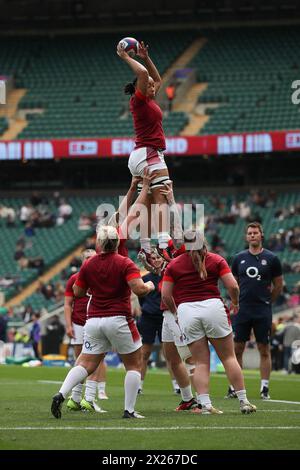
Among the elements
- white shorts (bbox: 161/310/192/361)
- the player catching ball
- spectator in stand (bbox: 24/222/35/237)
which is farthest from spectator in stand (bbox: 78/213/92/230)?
the player catching ball

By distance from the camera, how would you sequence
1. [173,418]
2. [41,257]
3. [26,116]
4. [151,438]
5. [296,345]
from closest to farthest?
[151,438], [173,418], [296,345], [41,257], [26,116]

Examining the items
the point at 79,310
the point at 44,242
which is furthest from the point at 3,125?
the point at 79,310

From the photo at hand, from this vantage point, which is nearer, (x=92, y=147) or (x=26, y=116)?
(x=92, y=147)

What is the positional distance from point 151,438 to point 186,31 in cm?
4264

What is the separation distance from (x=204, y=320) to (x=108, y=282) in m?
1.24

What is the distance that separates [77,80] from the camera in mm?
50281

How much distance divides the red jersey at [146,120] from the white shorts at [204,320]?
2637mm

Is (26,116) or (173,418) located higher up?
(26,116)

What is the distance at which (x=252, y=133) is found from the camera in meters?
44.0

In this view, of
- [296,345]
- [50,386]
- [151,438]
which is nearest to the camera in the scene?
[151,438]

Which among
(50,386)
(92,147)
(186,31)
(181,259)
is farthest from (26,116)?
(181,259)

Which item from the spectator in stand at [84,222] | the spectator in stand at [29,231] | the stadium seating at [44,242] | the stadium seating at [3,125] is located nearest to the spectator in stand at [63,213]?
the stadium seating at [44,242]

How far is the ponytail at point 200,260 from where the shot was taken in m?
12.2

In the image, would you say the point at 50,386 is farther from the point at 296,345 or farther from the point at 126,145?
the point at 126,145
